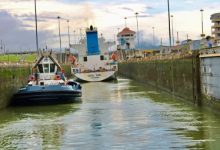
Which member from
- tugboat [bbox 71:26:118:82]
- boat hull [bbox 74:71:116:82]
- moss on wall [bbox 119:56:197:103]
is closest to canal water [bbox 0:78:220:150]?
moss on wall [bbox 119:56:197:103]

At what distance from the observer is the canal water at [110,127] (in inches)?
741

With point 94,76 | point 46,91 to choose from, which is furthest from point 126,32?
point 46,91

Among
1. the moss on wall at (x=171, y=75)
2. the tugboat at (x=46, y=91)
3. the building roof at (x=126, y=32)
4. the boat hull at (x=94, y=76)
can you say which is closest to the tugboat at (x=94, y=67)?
the boat hull at (x=94, y=76)

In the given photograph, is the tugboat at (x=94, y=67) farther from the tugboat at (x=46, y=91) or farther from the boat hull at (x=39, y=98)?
the boat hull at (x=39, y=98)

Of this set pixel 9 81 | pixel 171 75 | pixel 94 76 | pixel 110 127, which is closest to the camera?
pixel 110 127

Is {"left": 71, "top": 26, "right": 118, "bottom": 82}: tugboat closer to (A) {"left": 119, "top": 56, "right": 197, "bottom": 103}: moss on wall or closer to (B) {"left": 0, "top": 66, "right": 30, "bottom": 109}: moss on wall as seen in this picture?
(A) {"left": 119, "top": 56, "right": 197, "bottom": 103}: moss on wall

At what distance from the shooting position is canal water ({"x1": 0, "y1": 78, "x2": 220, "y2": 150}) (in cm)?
1883

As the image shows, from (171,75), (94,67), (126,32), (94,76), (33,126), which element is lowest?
(33,126)

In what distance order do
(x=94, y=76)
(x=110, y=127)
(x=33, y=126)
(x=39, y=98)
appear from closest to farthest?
(x=110, y=127)
(x=33, y=126)
(x=39, y=98)
(x=94, y=76)

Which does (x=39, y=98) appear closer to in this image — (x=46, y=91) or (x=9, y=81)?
(x=46, y=91)

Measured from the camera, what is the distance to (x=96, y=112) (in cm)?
2977

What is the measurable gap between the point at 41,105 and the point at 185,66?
31.3 feet

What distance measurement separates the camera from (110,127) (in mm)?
23078

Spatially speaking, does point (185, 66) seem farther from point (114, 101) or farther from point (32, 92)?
point (32, 92)
